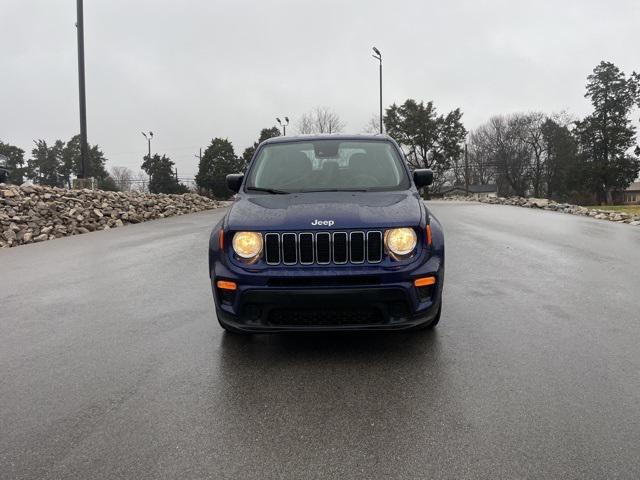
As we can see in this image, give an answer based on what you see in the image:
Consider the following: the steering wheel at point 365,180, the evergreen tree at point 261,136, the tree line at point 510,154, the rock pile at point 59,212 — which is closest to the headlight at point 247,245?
the steering wheel at point 365,180

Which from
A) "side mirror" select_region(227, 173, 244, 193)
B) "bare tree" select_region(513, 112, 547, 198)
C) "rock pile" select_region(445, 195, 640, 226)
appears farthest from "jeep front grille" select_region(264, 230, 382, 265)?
"bare tree" select_region(513, 112, 547, 198)

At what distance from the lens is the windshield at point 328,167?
16.2ft

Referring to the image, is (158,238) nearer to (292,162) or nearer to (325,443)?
(292,162)

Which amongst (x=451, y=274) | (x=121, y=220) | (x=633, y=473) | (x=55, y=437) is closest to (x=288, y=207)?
(x=55, y=437)

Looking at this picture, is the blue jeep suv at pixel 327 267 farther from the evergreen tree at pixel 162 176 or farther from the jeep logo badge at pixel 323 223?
the evergreen tree at pixel 162 176

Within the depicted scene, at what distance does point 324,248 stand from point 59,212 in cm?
1309

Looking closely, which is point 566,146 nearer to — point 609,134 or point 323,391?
point 609,134

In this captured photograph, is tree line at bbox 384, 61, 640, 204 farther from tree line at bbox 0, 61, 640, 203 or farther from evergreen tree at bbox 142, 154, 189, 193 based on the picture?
evergreen tree at bbox 142, 154, 189, 193

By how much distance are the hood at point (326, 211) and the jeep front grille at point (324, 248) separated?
6cm

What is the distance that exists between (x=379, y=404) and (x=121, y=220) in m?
15.1

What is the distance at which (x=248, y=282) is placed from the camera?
3746 mm

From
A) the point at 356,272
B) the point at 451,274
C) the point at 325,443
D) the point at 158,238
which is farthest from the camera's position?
the point at 158,238

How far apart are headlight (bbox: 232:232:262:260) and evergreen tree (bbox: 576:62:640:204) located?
58.3 metres

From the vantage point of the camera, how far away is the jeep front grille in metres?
3.77
